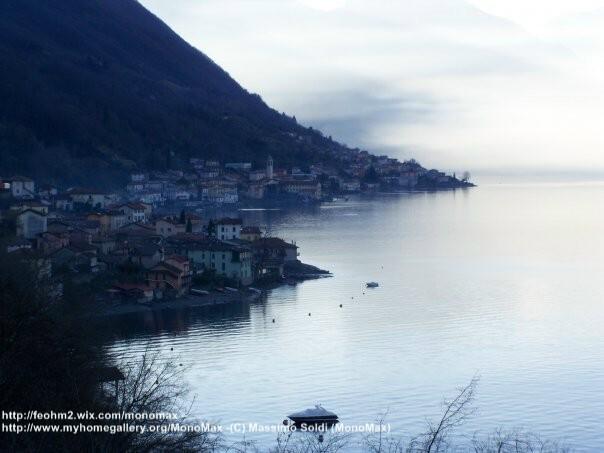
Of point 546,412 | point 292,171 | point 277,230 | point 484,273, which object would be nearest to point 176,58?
point 292,171

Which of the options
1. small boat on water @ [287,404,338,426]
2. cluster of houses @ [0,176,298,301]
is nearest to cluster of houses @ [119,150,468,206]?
cluster of houses @ [0,176,298,301]

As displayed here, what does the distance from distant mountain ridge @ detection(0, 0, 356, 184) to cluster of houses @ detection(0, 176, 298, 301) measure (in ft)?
29.6

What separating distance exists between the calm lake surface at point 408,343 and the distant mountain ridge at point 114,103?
12.2m

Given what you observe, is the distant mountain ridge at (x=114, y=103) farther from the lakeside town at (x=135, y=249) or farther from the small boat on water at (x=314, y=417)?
the small boat on water at (x=314, y=417)

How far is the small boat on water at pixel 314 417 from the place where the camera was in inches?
197

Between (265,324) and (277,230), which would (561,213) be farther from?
(265,324)

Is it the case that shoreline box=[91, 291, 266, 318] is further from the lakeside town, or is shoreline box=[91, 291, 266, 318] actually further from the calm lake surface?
the calm lake surface

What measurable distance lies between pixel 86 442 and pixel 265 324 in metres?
5.75

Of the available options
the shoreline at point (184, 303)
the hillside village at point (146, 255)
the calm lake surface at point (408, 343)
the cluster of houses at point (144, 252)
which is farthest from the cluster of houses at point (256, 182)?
the shoreline at point (184, 303)

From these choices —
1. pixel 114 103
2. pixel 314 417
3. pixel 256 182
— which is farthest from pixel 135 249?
pixel 114 103

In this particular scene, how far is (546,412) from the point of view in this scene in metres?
5.41

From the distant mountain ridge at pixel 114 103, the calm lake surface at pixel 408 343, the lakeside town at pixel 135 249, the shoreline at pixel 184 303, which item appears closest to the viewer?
the calm lake surface at pixel 408 343

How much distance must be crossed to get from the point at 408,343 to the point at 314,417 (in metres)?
2.38

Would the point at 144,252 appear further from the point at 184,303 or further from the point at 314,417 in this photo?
the point at 314,417
